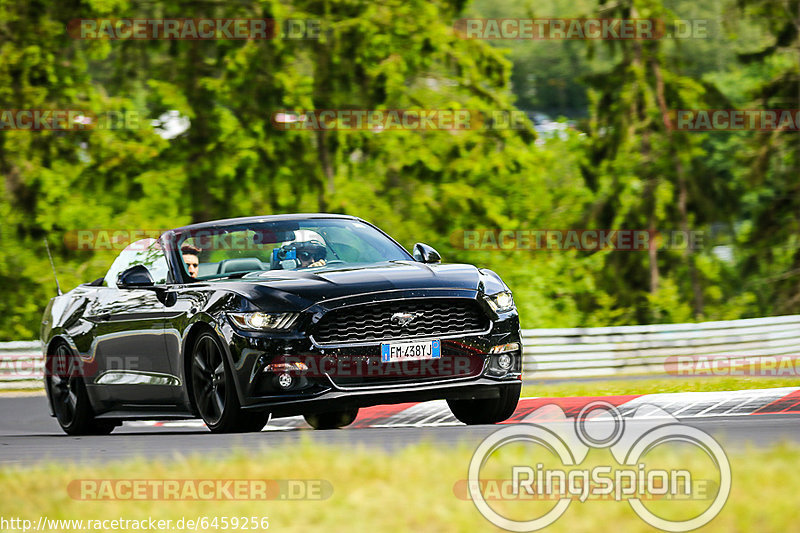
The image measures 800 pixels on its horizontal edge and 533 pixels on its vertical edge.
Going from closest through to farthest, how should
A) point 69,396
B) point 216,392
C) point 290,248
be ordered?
point 216,392, point 290,248, point 69,396

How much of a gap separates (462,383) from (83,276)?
2202 cm

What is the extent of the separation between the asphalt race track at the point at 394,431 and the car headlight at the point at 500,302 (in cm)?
83

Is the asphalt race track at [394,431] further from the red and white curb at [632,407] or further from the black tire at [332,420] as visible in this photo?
the black tire at [332,420]

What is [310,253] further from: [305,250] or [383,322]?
[383,322]

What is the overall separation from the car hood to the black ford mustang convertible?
0.04 ft

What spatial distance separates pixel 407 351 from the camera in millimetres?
8797

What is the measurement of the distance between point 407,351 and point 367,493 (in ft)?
8.91

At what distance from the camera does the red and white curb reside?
10.5m

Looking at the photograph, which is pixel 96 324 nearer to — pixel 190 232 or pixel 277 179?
pixel 190 232

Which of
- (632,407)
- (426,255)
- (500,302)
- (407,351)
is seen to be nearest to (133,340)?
(426,255)

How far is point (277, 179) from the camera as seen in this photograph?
29.6 metres

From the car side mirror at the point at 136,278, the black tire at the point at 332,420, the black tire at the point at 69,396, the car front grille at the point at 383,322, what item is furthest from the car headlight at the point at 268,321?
the black tire at the point at 69,396

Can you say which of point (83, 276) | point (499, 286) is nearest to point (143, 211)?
point (83, 276)

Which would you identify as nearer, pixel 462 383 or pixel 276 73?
pixel 462 383
